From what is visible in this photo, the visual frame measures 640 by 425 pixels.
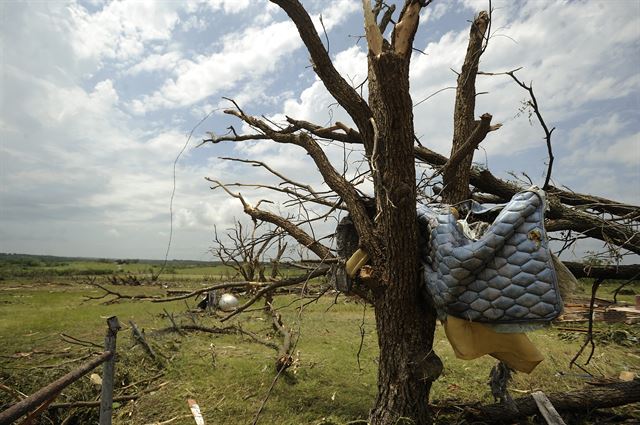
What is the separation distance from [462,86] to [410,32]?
5.16 feet

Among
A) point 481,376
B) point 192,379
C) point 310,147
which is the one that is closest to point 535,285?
point 310,147

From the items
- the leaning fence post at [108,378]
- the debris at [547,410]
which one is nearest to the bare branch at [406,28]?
the leaning fence post at [108,378]

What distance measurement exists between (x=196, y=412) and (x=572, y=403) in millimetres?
3928

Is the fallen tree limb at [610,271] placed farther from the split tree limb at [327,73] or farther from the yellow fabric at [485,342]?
the split tree limb at [327,73]

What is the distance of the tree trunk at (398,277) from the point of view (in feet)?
7.95

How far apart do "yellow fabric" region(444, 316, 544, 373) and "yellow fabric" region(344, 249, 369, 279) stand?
2.36ft

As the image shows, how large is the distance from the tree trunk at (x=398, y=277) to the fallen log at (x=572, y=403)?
92 centimetres

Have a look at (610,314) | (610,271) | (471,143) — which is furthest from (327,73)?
(610,314)

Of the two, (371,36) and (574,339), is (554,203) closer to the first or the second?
(371,36)

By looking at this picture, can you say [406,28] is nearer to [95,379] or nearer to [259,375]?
[259,375]

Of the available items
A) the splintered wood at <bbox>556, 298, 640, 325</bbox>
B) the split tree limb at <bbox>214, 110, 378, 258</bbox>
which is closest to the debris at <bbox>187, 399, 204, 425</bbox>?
the split tree limb at <bbox>214, 110, 378, 258</bbox>

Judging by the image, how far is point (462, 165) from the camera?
11.2 ft

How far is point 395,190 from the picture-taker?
242cm

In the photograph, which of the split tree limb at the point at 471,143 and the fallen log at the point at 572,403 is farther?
the fallen log at the point at 572,403
